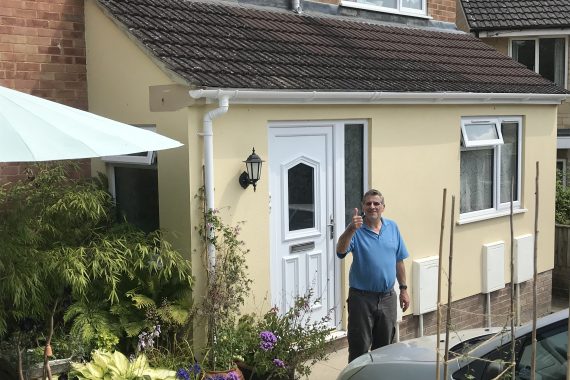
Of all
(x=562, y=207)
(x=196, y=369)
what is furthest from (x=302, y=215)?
(x=562, y=207)

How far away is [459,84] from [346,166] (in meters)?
2.18

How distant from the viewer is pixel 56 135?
13.0 feet

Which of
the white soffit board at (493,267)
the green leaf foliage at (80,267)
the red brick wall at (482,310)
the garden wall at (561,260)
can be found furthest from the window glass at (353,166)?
the garden wall at (561,260)

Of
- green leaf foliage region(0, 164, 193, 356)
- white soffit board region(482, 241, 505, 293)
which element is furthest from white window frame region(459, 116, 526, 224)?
green leaf foliage region(0, 164, 193, 356)

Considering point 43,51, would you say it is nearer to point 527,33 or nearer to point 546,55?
point 527,33

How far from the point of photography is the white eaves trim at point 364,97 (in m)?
6.47

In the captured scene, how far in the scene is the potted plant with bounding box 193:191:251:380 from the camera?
244 inches

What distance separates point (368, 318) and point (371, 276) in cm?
38

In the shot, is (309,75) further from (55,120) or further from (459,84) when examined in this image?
(55,120)

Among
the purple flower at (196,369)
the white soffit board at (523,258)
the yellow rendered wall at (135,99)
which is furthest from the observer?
the white soffit board at (523,258)

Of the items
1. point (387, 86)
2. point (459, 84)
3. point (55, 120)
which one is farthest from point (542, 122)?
point (55, 120)

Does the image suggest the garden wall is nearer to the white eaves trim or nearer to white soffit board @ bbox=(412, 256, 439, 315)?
the white eaves trim

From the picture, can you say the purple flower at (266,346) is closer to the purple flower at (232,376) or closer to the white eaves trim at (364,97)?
the purple flower at (232,376)

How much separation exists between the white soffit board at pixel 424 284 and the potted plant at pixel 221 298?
2748 millimetres
